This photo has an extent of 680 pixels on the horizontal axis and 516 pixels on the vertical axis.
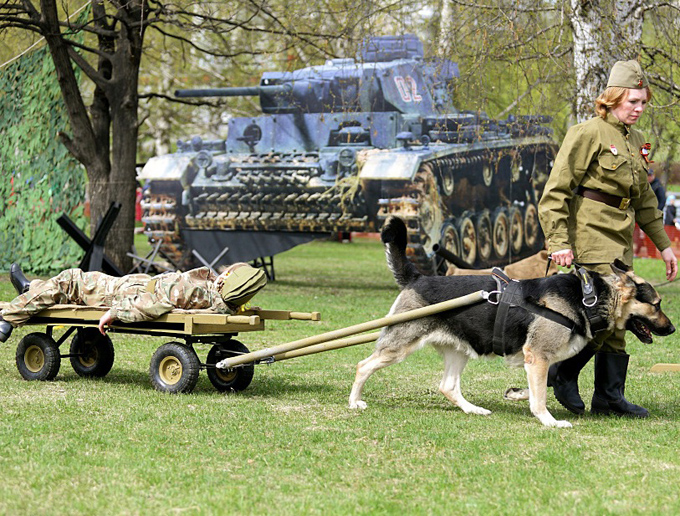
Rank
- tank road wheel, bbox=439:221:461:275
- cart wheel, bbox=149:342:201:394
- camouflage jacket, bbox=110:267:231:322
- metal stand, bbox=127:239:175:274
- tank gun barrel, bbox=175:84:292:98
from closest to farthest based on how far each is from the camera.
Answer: camouflage jacket, bbox=110:267:231:322
cart wheel, bbox=149:342:201:394
tank road wheel, bbox=439:221:461:275
metal stand, bbox=127:239:175:274
tank gun barrel, bbox=175:84:292:98

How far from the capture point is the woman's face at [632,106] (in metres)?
6.54

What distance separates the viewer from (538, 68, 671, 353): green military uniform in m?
6.53

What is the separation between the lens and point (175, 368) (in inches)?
292

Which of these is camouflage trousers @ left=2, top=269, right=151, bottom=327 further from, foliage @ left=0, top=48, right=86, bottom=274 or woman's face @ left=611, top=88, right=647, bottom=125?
foliage @ left=0, top=48, right=86, bottom=274

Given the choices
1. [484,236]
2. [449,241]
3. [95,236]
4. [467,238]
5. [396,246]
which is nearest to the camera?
[396,246]

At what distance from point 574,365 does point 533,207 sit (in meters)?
13.6

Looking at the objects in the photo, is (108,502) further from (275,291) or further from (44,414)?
(275,291)

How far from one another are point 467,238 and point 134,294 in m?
11.5

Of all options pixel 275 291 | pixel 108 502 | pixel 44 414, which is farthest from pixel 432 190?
pixel 108 502

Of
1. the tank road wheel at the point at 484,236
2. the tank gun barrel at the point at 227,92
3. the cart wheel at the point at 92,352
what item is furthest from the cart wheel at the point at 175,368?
the tank gun barrel at the point at 227,92

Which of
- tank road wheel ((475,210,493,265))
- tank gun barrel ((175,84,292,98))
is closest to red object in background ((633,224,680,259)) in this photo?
tank road wheel ((475,210,493,265))

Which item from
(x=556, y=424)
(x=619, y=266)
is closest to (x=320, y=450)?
(x=556, y=424)

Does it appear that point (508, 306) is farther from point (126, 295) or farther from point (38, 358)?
point (38, 358)

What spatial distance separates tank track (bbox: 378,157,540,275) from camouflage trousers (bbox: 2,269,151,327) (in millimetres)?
9177
